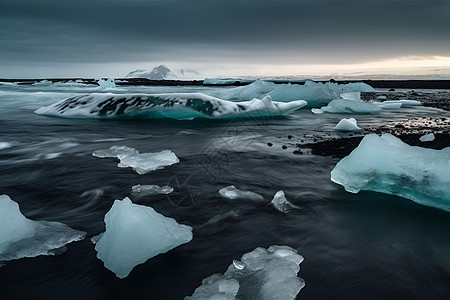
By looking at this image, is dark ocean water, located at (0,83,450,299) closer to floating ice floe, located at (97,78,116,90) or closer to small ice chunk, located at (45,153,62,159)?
small ice chunk, located at (45,153,62,159)

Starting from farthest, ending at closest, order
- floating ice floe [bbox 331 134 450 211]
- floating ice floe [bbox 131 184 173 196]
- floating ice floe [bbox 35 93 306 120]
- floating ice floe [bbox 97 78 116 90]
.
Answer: floating ice floe [bbox 97 78 116 90]
floating ice floe [bbox 35 93 306 120]
floating ice floe [bbox 131 184 173 196]
floating ice floe [bbox 331 134 450 211]

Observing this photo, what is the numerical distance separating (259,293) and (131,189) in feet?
9.20

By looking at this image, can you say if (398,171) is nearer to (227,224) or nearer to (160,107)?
(227,224)

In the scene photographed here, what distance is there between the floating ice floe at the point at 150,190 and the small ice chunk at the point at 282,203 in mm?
1532

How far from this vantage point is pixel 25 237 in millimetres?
2895

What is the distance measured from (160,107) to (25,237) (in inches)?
359

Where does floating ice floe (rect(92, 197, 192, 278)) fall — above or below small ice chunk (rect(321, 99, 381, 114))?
below

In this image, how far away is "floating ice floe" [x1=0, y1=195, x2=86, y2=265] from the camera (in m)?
2.72

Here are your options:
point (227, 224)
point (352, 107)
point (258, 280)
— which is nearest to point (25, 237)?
point (227, 224)

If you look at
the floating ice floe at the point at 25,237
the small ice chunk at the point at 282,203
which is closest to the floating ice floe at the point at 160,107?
the small ice chunk at the point at 282,203

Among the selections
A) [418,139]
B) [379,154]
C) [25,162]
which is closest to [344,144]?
[418,139]

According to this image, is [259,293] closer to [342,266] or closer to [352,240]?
[342,266]

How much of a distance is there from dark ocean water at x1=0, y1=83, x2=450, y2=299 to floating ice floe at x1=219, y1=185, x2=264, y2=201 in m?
0.13

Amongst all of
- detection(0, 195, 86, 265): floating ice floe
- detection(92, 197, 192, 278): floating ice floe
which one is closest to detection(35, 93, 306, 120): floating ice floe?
detection(0, 195, 86, 265): floating ice floe
